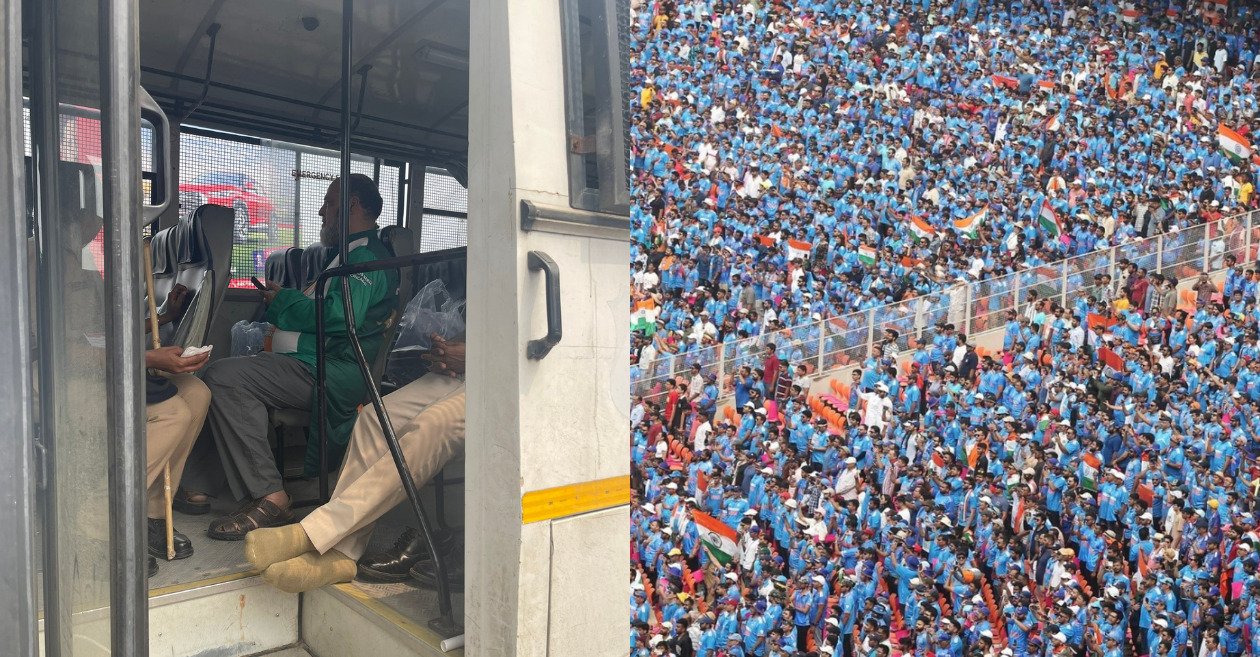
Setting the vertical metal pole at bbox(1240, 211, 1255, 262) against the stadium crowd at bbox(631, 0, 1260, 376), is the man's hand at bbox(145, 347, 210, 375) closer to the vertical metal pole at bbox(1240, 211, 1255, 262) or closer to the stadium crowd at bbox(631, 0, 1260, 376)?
the stadium crowd at bbox(631, 0, 1260, 376)

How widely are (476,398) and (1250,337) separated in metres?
8.24

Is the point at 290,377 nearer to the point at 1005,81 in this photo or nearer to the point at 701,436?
the point at 701,436

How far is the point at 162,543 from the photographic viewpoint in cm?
120

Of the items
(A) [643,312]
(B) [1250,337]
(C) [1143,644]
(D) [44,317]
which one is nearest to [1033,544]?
(C) [1143,644]

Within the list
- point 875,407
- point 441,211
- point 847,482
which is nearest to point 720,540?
point 847,482

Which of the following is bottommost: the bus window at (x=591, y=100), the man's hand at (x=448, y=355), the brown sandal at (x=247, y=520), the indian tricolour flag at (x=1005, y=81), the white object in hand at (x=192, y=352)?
the brown sandal at (x=247, y=520)

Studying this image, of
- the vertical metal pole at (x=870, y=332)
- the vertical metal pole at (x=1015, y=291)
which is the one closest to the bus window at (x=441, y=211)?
the vertical metal pole at (x=870, y=332)

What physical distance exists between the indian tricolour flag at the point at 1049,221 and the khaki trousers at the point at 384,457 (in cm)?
772

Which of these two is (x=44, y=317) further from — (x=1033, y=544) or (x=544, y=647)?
(x=1033, y=544)

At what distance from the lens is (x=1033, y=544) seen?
6648mm

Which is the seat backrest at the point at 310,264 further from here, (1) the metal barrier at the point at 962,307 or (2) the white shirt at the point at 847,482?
(2) the white shirt at the point at 847,482

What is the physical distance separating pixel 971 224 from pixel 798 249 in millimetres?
1651

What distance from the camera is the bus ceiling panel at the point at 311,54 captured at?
1514 millimetres

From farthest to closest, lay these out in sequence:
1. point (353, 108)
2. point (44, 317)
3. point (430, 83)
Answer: point (353, 108), point (430, 83), point (44, 317)
